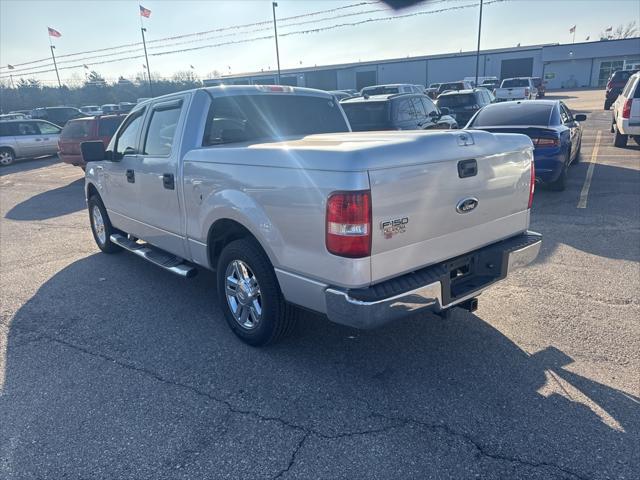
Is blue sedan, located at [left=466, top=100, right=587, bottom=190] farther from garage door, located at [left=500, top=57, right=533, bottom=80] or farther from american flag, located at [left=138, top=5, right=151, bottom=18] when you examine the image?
garage door, located at [left=500, top=57, right=533, bottom=80]

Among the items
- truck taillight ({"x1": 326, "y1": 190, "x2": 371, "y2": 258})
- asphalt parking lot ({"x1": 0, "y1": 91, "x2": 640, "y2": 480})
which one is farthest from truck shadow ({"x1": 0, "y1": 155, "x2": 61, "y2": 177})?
truck taillight ({"x1": 326, "y1": 190, "x2": 371, "y2": 258})

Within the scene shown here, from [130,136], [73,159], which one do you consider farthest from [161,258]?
[73,159]

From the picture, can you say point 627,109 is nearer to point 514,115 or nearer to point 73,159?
point 514,115

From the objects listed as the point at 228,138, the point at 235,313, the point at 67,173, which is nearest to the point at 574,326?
the point at 235,313

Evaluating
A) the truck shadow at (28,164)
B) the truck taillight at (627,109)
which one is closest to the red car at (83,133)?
the truck shadow at (28,164)

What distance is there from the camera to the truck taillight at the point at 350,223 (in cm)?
260

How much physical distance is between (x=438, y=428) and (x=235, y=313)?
186 cm

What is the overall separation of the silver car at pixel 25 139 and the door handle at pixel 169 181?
1805 centimetres

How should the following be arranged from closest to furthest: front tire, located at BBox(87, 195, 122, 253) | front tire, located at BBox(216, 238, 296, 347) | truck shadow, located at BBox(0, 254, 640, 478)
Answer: truck shadow, located at BBox(0, 254, 640, 478), front tire, located at BBox(216, 238, 296, 347), front tire, located at BBox(87, 195, 122, 253)

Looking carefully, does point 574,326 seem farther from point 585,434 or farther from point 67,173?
point 67,173

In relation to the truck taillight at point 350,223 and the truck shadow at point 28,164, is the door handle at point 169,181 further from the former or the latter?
the truck shadow at point 28,164

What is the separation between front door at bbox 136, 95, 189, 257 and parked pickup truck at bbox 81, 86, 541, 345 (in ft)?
0.07

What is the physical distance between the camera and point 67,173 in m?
15.7

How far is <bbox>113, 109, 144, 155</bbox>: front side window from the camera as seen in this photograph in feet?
16.6
